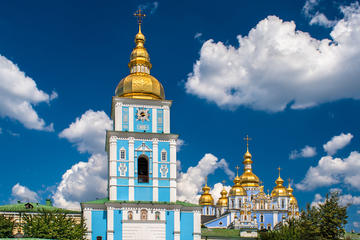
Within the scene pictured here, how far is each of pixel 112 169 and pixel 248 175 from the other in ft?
150

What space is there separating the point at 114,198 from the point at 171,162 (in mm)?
5201

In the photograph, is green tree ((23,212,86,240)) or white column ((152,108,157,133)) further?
white column ((152,108,157,133))

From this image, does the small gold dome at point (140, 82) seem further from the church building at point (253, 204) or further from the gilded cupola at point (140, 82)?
the church building at point (253, 204)

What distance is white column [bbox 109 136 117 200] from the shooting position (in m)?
37.8

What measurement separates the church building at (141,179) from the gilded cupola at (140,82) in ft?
0.27

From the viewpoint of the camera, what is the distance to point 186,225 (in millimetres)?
38562

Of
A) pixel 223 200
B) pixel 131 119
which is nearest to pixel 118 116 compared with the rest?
pixel 131 119

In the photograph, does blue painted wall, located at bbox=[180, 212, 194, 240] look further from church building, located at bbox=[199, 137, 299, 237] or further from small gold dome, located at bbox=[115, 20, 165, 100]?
church building, located at bbox=[199, 137, 299, 237]

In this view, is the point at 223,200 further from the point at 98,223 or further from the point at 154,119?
the point at 98,223

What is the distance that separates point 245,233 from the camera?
50531mm

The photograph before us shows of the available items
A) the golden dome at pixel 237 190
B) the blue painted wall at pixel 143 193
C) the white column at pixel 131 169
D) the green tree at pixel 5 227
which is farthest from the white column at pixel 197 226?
the golden dome at pixel 237 190

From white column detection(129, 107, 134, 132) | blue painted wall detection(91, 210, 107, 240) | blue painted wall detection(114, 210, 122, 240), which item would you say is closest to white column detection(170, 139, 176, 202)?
white column detection(129, 107, 134, 132)

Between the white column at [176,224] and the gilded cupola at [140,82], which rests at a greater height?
the gilded cupola at [140,82]

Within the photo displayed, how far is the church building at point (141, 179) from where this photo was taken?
1467 inches
